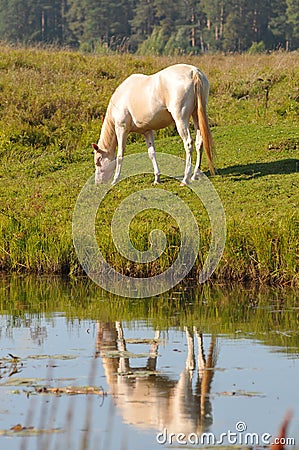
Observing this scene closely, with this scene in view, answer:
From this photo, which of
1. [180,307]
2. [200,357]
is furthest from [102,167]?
[200,357]

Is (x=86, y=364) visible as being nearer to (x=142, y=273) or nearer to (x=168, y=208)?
(x=142, y=273)

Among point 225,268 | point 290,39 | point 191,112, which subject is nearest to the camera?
point 225,268

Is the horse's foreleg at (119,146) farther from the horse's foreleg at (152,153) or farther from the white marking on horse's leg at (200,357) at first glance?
the white marking on horse's leg at (200,357)

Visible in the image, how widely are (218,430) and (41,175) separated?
13.4 m

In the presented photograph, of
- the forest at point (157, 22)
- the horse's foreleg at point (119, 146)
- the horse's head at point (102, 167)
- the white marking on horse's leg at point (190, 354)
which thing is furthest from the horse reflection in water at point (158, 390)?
the forest at point (157, 22)

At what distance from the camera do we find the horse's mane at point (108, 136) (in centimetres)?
1816

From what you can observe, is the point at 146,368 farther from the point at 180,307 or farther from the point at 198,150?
the point at 198,150

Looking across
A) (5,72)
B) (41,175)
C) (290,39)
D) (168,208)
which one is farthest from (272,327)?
(290,39)

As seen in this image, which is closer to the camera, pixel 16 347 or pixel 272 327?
pixel 16 347

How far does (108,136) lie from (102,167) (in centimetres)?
62

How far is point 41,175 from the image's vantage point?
20.0 meters

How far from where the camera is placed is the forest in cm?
7412

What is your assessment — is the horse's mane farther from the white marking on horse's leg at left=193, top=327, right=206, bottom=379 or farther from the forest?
the forest

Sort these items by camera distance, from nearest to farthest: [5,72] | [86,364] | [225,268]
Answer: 1. [86,364]
2. [225,268]
3. [5,72]
